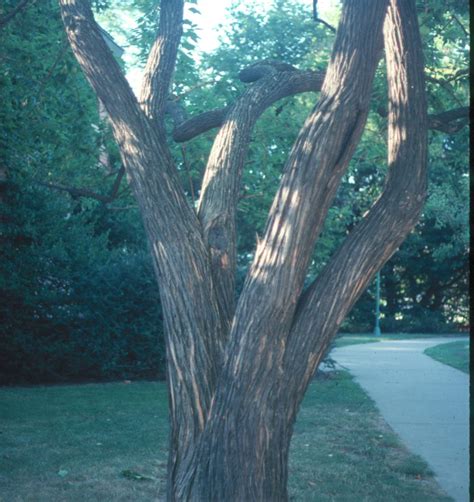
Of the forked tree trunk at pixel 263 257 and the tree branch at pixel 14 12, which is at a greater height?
the tree branch at pixel 14 12

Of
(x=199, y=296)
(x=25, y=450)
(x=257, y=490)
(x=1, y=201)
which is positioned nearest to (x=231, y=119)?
(x=199, y=296)

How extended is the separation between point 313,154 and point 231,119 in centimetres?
113

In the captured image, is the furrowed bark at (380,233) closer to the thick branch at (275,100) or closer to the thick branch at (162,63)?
the thick branch at (275,100)

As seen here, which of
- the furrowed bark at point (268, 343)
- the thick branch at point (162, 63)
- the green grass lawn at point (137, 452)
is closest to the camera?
the furrowed bark at point (268, 343)

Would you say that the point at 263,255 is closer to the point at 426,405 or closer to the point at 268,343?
the point at 268,343

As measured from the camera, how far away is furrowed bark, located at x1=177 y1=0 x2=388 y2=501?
4930 mm

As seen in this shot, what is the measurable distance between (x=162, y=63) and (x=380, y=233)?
236cm

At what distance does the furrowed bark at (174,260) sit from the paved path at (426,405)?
2.73 m

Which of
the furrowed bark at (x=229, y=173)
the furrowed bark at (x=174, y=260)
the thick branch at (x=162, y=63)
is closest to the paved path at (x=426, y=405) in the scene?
the furrowed bark at (x=174, y=260)

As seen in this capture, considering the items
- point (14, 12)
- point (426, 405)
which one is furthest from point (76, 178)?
point (426, 405)

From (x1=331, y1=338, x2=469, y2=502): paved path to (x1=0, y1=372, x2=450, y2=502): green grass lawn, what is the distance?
0.22m

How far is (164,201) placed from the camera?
545 cm

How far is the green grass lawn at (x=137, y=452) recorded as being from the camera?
684 centimetres

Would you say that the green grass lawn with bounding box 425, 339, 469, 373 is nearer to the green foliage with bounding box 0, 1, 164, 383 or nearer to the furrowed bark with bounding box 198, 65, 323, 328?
the green foliage with bounding box 0, 1, 164, 383
